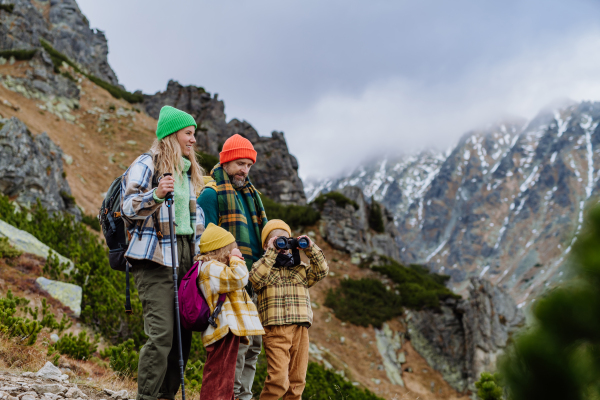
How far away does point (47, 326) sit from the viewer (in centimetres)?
497

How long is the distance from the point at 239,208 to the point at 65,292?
14.6 feet

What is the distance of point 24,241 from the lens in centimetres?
734

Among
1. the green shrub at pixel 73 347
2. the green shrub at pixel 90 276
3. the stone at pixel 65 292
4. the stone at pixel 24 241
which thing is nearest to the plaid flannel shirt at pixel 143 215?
the green shrub at pixel 73 347

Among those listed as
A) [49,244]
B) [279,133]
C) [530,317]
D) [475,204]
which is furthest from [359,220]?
[475,204]

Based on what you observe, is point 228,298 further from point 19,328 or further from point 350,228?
point 350,228

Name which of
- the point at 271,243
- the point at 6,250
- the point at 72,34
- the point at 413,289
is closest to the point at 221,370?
the point at 271,243

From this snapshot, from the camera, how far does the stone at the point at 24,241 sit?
714 centimetres

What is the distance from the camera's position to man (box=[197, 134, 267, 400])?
11.4ft

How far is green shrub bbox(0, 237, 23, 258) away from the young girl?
18.1ft

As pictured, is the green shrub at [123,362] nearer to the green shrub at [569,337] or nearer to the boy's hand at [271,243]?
the boy's hand at [271,243]

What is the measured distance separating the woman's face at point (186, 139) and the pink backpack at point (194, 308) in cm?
99

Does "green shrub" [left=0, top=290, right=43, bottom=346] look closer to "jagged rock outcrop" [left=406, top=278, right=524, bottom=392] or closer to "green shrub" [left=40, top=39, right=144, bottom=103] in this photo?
"jagged rock outcrop" [left=406, top=278, right=524, bottom=392]

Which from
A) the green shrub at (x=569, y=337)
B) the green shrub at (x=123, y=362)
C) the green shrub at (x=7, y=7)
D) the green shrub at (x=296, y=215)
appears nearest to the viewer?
the green shrub at (x=569, y=337)

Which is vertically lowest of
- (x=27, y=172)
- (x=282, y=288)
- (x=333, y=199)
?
(x=282, y=288)
